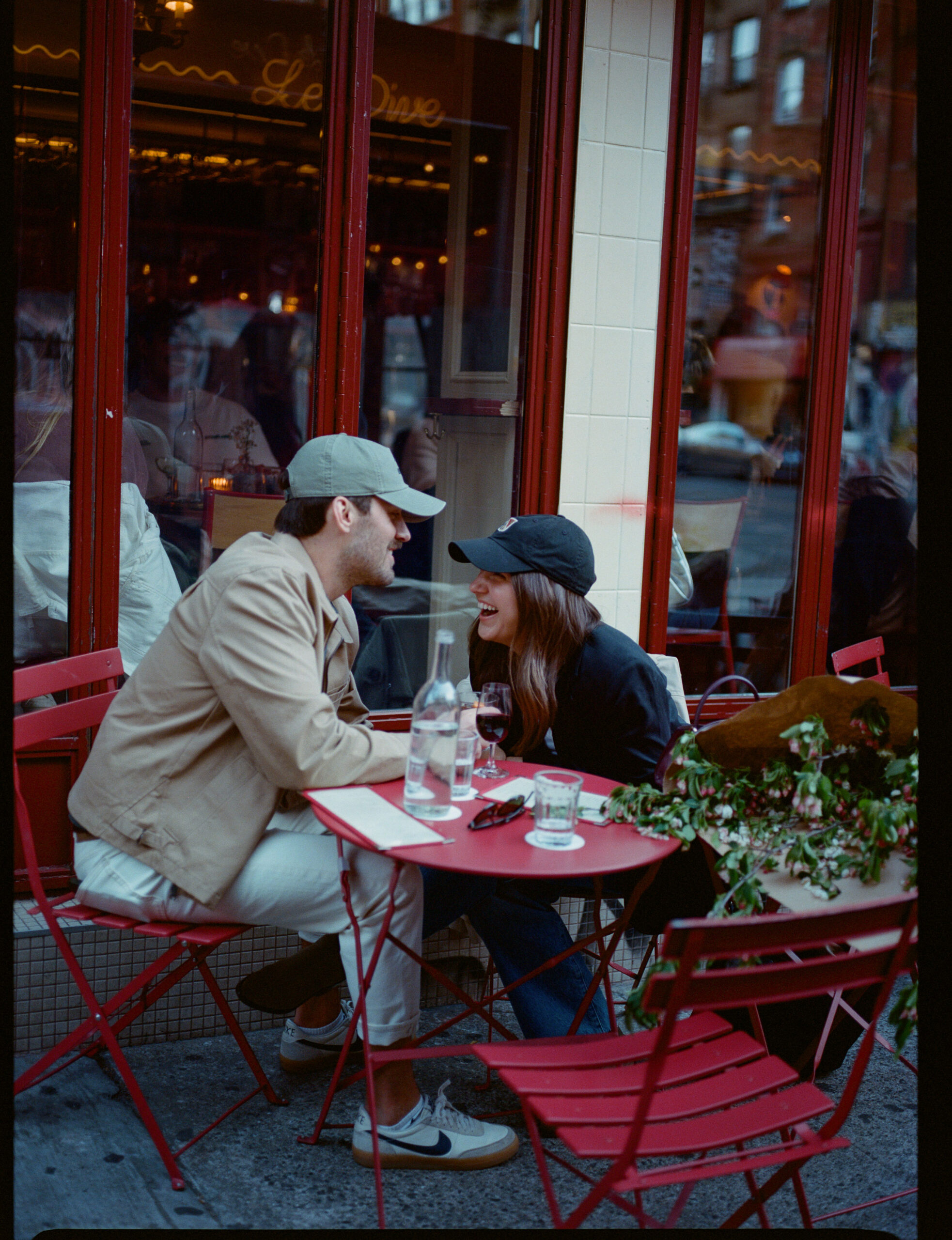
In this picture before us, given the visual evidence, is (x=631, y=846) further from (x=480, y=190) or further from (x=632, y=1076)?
(x=480, y=190)

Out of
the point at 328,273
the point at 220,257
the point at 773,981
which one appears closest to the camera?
the point at 773,981

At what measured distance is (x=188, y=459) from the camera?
16.1 ft

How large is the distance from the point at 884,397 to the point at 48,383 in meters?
3.80

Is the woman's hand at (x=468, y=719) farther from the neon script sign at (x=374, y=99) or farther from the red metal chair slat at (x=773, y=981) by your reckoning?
the neon script sign at (x=374, y=99)

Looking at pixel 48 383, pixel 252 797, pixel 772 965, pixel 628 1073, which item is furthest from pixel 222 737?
pixel 48 383

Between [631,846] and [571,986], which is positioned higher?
[631,846]

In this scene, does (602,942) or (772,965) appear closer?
(772,965)

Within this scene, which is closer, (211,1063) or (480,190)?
(211,1063)

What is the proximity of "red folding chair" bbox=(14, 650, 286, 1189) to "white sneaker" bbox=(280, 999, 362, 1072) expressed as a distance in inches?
6.4

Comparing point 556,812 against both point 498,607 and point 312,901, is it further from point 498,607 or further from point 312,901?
point 498,607

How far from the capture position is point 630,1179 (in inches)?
79.4

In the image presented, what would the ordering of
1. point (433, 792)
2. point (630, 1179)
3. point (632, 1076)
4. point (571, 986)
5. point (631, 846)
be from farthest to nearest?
point (571, 986) → point (433, 792) → point (631, 846) → point (632, 1076) → point (630, 1179)

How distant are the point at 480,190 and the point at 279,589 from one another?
Result: 3.04m

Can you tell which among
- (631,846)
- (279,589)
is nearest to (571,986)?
(631,846)
